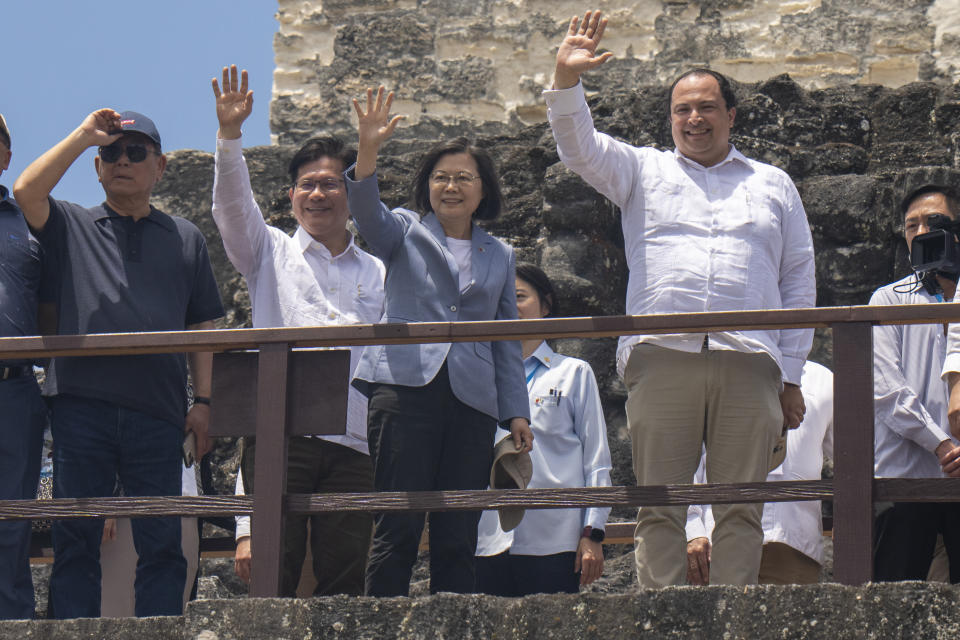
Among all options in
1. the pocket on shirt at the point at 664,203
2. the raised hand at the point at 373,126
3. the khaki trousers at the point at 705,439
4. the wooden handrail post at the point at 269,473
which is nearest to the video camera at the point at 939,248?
the khaki trousers at the point at 705,439

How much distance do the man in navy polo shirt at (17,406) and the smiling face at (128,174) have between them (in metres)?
0.29

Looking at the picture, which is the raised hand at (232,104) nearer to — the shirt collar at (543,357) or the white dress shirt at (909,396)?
the shirt collar at (543,357)

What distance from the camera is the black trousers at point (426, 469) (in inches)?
186

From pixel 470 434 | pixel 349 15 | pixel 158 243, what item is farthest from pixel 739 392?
pixel 349 15

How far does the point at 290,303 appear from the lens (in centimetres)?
530

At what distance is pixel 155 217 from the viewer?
5.23m

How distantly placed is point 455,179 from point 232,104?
0.74 m

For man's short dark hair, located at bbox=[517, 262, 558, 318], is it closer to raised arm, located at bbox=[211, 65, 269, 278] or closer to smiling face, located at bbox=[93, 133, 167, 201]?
raised arm, located at bbox=[211, 65, 269, 278]

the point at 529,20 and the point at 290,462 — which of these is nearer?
the point at 290,462

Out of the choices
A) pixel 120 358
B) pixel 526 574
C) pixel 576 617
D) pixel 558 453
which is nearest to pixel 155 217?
pixel 120 358

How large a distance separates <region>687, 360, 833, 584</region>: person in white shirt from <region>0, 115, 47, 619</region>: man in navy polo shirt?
80.8 inches

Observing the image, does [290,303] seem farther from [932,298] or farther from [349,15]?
[349,15]

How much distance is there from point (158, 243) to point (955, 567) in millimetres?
2633

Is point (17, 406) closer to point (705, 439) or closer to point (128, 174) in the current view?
point (128, 174)
